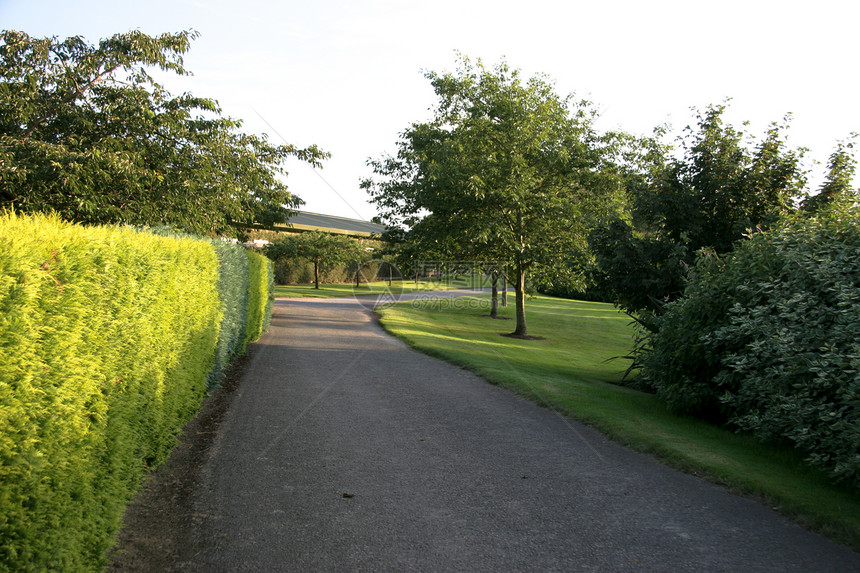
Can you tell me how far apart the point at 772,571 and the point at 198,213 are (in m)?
12.9

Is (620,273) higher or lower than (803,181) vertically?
lower

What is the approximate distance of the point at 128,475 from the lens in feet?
14.5

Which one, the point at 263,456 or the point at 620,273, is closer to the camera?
the point at 263,456

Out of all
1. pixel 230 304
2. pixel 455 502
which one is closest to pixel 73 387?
pixel 455 502

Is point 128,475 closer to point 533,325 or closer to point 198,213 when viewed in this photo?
point 198,213

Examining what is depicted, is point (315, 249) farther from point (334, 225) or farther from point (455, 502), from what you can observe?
point (455, 502)

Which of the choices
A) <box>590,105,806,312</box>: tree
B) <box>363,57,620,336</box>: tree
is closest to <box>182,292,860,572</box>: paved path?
<box>590,105,806,312</box>: tree

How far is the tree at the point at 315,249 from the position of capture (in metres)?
44.8

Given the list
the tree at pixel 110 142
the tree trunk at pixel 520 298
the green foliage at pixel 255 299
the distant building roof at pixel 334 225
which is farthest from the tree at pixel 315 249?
the tree at pixel 110 142

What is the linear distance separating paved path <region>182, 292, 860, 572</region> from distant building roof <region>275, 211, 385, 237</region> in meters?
50.0

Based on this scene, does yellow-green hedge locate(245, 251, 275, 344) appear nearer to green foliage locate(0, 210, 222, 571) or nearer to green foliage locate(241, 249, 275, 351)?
green foliage locate(241, 249, 275, 351)

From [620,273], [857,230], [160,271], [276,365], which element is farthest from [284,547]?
[620,273]

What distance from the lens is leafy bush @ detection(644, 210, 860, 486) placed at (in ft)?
18.4

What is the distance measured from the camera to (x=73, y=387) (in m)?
3.45
